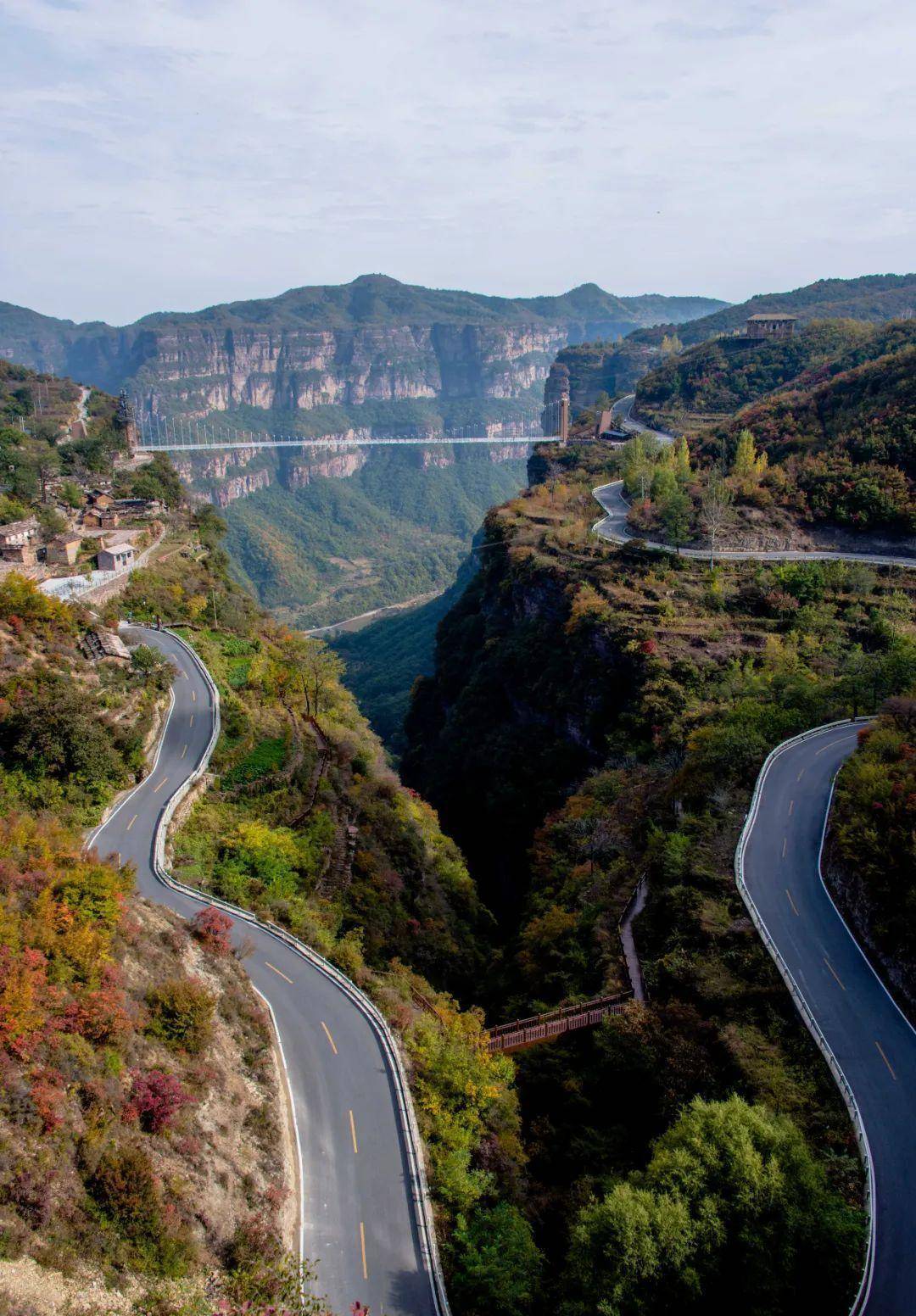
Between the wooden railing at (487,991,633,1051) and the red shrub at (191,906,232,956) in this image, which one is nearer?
the red shrub at (191,906,232,956)

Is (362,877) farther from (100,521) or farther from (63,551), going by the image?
(100,521)

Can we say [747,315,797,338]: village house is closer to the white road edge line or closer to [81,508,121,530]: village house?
[81,508,121,530]: village house

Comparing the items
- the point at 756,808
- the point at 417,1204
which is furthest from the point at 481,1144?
the point at 756,808

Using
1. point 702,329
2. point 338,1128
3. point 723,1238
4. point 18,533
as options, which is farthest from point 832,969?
point 702,329

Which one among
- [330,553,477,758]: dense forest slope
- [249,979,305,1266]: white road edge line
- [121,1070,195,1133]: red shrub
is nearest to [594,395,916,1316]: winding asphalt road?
[249,979,305,1266]: white road edge line

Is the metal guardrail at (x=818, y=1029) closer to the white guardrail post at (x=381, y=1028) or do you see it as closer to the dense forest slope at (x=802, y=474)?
the white guardrail post at (x=381, y=1028)

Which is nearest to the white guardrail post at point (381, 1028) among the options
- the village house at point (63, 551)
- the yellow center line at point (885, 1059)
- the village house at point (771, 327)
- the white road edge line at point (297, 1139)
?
the white road edge line at point (297, 1139)
